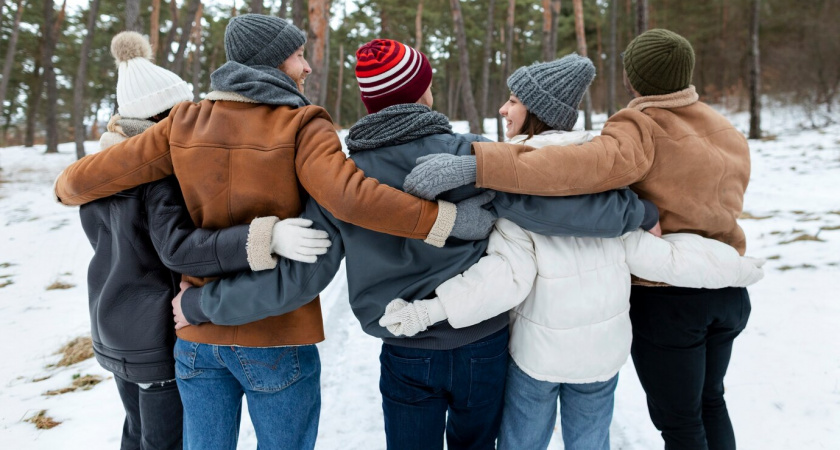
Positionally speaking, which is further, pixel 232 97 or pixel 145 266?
pixel 145 266

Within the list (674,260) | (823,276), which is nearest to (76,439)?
(674,260)

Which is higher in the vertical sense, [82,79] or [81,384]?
[82,79]

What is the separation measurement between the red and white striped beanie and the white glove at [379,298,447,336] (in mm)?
747

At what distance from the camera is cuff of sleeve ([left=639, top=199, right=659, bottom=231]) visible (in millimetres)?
1845

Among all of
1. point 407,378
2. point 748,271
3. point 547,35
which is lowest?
point 407,378

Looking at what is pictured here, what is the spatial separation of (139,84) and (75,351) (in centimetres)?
321

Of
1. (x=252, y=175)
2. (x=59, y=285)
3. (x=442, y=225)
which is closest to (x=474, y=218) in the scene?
(x=442, y=225)

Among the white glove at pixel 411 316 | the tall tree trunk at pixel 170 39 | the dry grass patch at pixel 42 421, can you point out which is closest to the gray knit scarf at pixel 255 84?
the white glove at pixel 411 316

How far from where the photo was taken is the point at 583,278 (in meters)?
1.82

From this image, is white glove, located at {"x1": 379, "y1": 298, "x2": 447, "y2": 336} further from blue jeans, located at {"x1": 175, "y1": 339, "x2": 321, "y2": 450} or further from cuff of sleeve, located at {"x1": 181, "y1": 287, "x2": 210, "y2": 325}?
cuff of sleeve, located at {"x1": 181, "y1": 287, "x2": 210, "y2": 325}

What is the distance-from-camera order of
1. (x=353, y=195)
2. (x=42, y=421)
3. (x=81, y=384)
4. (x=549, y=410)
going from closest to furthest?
(x=353, y=195), (x=549, y=410), (x=42, y=421), (x=81, y=384)

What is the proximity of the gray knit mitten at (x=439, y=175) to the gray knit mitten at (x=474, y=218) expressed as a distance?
0.31 feet

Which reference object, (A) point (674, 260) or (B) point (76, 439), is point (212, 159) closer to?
(A) point (674, 260)

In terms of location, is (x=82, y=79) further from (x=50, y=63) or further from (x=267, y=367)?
(x=267, y=367)
